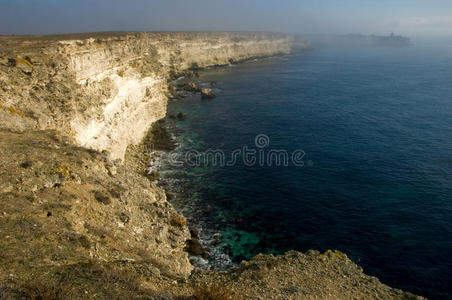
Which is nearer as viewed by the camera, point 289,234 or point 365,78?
point 289,234

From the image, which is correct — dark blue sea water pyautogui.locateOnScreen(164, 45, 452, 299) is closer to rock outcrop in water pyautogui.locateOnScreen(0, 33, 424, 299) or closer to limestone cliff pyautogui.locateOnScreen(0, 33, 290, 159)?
rock outcrop in water pyautogui.locateOnScreen(0, 33, 424, 299)

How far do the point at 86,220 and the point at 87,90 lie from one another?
20.7 metres

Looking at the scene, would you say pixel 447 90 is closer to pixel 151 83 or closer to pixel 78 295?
pixel 151 83

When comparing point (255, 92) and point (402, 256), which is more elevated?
point (255, 92)

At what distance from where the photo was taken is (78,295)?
1155 centimetres

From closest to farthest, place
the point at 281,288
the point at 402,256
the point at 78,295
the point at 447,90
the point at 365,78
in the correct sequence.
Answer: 1. the point at 78,295
2. the point at 281,288
3. the point at 402,256
4. the point at 447,90
5. the point at 365,78

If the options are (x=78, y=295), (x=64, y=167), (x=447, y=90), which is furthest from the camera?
(x=447, y=90)

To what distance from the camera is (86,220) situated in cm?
1844

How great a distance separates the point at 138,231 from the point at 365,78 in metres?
108

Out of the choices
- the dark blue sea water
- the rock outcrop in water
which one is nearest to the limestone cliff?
the rock outcrop in water

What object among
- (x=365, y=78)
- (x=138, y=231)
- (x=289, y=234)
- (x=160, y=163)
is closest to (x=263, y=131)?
(x=160, y=163)

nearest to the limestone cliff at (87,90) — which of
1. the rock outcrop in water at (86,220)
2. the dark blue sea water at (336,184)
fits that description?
the rock outcrop in water at (86,220)

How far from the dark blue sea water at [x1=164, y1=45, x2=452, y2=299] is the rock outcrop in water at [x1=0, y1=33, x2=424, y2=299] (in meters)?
5.18

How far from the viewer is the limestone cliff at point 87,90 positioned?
1053 inches
